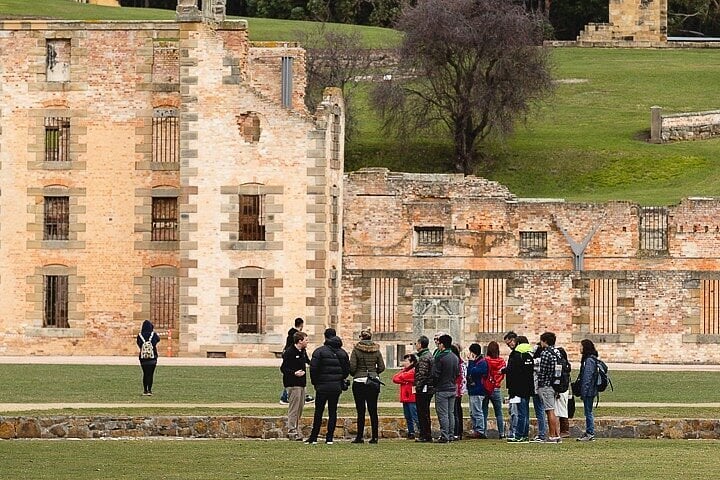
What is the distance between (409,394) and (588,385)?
2771mm

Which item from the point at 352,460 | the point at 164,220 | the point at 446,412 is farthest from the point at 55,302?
the point at 352,460

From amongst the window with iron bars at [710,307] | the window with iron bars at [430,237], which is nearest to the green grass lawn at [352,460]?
the window with iron bars at [710,307]

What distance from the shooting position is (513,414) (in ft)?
114

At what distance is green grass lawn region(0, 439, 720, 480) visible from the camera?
28516mm

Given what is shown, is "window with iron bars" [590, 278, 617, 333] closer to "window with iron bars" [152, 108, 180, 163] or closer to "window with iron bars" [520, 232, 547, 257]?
"window with iron bars" [520, 232, 547, 257]

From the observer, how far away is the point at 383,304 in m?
58.8

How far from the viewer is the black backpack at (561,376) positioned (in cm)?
3441

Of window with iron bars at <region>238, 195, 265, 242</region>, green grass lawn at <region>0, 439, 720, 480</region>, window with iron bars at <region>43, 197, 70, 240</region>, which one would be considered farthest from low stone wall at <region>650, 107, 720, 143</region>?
green grass lawn at <region>0, 439, 720, 480</region>

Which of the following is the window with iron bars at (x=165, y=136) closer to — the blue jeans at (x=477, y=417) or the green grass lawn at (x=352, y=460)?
the blue jeans at (x=477, y=417)

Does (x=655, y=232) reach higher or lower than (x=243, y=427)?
higher

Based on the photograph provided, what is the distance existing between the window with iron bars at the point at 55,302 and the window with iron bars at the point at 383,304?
8.01 meters

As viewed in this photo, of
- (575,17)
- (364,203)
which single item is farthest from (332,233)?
(575,17)

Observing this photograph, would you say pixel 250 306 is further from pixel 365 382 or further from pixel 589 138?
pixel 589 138

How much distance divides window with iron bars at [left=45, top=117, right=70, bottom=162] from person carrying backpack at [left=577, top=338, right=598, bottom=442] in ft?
86.2
